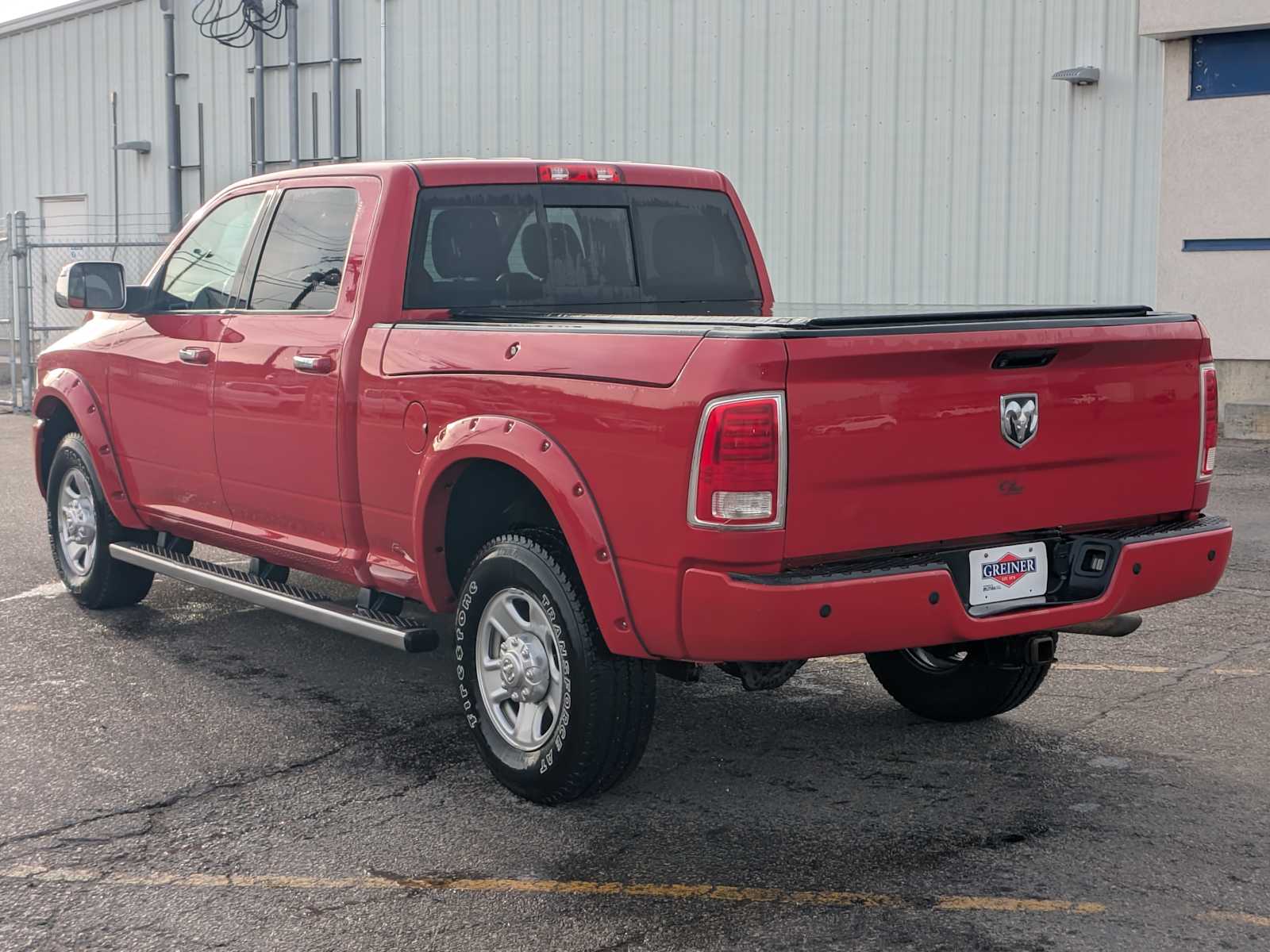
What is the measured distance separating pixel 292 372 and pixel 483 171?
40.1 inches

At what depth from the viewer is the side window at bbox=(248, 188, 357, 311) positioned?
5.72 metres

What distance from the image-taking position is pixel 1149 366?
15.1 feet

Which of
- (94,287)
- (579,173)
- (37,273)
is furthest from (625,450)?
(37,273)

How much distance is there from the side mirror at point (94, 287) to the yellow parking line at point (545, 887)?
10.1 ft

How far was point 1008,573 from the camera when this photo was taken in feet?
14.4

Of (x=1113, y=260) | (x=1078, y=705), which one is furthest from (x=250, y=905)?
(x=1113, y=260)

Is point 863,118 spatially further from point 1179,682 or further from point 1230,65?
point 1179,682

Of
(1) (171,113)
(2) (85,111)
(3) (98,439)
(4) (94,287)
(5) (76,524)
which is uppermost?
(2) (85,111)

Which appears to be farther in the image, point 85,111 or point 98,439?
point 85,111

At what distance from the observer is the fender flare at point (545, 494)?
14.1 feet

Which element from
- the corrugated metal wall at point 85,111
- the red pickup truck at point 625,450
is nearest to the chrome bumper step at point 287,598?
the red pickup truck at point 625,450

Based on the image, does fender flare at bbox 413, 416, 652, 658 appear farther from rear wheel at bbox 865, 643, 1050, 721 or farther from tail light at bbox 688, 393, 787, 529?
rear wheel at bbox 865, 643, 1050, 721

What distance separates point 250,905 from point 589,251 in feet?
9.60

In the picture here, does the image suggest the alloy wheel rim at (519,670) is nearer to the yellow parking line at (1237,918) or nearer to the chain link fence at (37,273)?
the yellow parking line at (1237,918)
